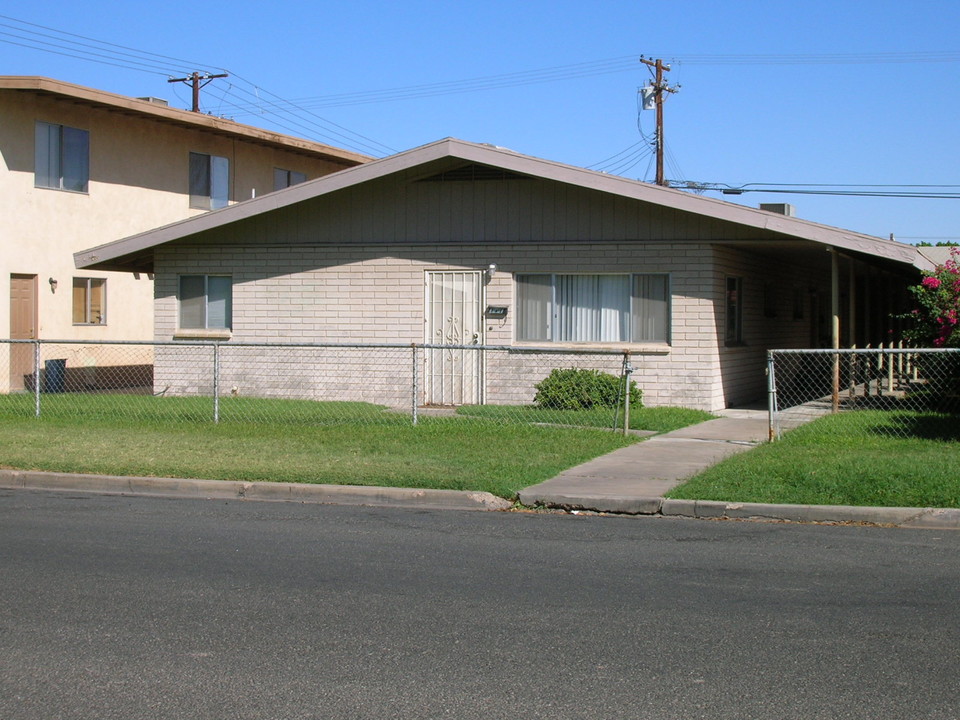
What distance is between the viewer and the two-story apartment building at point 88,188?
875 inches

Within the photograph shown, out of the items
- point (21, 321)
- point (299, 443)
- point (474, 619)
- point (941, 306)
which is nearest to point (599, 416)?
point (299, 443)

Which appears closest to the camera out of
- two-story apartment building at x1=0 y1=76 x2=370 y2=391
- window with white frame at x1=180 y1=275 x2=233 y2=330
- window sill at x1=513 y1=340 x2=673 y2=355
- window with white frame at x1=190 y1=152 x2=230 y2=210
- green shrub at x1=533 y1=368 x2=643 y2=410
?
green shrub at x1=533 y1=368 x2=643 y2=410

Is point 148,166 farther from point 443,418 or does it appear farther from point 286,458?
point 286,458

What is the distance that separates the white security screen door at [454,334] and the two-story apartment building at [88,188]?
28.5ft

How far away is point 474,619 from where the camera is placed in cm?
618

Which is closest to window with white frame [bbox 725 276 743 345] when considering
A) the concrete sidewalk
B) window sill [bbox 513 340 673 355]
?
window sill [bbox 513 340 673 355]

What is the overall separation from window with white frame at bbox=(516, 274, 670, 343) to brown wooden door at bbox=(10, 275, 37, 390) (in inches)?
425

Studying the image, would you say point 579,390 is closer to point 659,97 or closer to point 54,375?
point 54,375

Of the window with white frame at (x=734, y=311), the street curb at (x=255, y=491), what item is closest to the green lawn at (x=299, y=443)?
the street curb at (x=255, y=491)

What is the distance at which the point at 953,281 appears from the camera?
15.9 m

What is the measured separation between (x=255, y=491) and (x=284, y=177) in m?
19.6

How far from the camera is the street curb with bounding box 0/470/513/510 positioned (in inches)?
400

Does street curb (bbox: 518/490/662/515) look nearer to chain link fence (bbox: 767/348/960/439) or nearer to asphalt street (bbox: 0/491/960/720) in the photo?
asphalt street (bbox: 0/491/960/720)

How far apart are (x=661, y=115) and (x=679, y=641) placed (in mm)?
34495
